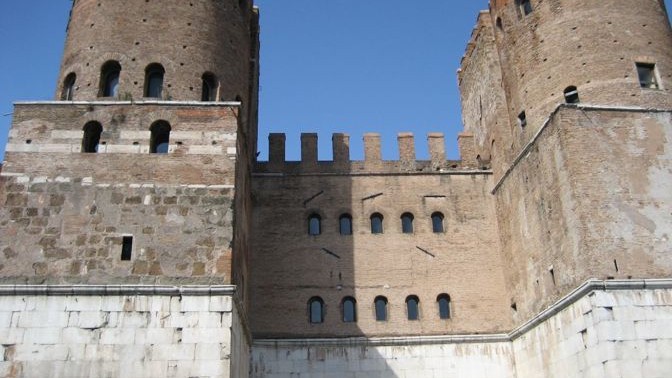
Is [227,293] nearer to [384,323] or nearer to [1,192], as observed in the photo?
[1,192]

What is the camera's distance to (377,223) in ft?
60.1

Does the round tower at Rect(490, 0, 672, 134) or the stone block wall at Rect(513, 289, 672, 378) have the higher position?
the round tower at Rect(490, 0, 672, 134)

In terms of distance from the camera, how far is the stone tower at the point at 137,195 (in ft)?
36.9

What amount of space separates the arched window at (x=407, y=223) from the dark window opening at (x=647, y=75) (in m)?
6.32

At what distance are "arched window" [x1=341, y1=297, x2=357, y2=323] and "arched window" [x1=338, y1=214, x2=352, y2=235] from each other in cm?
176

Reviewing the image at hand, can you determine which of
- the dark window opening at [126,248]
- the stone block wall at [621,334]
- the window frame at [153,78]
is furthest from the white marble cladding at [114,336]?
the stone block wall at [621,334]

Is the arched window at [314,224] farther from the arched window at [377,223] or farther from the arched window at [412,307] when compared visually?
the arched window at [412,307]

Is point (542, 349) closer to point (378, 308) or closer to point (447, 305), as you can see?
point (447, 305)

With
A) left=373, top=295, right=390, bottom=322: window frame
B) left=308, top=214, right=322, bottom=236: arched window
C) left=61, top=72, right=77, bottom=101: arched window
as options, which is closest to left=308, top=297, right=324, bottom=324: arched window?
left=373, top=295, right=390, bottom=322: window frame

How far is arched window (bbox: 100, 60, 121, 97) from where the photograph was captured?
13.9 m

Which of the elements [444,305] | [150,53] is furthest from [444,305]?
[150,53]

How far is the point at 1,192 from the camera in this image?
12.2 meters

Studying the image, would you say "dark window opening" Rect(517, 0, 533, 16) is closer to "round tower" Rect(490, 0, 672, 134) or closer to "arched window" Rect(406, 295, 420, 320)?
"round tower" Rect(490, 0, 672, 134)

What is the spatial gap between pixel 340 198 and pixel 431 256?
9.02ft
